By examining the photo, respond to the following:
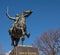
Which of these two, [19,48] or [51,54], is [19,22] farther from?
[51,54]

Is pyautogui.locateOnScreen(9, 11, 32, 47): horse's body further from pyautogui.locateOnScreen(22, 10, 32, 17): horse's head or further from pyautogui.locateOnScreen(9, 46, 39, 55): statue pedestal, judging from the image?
pyautogui.locateOnScreen(9, 46, 39, 55): statue pedestal

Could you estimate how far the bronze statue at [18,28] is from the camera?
17.4 meters

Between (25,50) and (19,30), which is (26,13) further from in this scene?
(25,50)

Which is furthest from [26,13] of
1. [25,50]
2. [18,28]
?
[25,50]

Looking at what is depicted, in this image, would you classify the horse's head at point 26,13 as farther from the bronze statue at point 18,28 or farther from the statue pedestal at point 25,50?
the statue pedestal at point 25,50

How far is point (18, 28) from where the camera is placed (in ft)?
57.2

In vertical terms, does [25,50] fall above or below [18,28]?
below

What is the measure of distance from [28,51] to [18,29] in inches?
80.1

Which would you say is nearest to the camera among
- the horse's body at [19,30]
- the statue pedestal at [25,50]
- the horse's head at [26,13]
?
the statue pedestal at [25,50]

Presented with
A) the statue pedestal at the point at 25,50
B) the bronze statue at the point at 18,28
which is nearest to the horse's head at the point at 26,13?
the bronze statue at the point at 18,28

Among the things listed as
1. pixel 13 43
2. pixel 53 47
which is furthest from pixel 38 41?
pixel 13 43

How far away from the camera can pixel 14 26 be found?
17609 mm

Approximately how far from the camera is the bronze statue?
17.4 metres

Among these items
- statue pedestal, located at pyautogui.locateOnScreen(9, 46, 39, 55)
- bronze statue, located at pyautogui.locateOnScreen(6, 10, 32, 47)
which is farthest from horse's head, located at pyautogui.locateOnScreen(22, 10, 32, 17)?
statue pedestal, located at pyautogui.locateOnScreen(9, 46, 39, 55)
